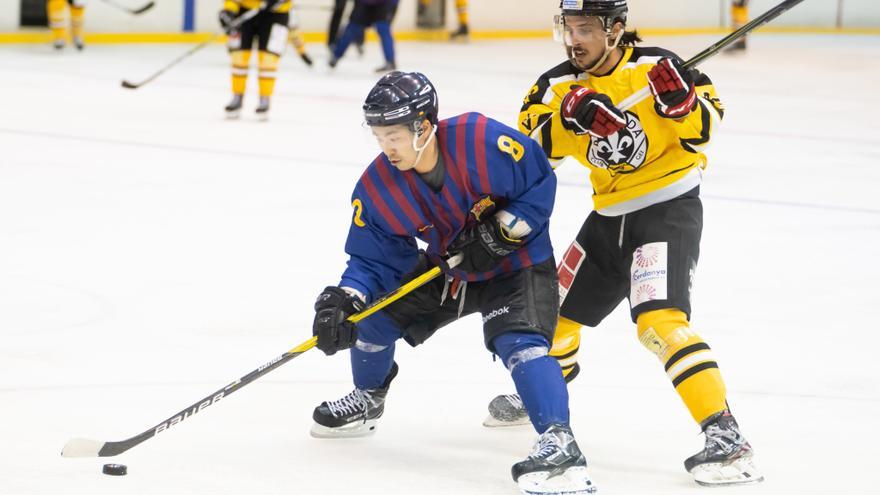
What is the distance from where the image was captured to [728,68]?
12797 millimetres

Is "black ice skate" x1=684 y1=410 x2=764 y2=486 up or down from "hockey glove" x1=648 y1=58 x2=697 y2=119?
down

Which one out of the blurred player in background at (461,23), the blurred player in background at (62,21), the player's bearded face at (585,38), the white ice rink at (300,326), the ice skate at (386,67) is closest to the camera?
the white ice rink at (300,326)

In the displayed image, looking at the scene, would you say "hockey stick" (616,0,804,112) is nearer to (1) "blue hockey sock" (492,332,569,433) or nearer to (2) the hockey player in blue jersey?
(2) the hockey player in blue jersey

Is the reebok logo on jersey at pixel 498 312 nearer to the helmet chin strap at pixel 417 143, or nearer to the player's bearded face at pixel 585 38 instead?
the helmet chin strap at pixel 417 143

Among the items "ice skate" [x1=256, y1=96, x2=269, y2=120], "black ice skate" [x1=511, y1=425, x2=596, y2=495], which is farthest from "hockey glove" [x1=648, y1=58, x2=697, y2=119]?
"ice skate" [x1=256, y1=96, x2=269, y2=120]

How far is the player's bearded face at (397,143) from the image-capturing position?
265 cm

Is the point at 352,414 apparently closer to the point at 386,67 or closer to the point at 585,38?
the point at 585,38

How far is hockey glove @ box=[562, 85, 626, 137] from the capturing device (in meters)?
2.73

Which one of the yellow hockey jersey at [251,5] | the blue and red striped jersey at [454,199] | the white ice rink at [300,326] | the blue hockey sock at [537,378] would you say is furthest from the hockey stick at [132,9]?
the blue hockey sock at [537,378]

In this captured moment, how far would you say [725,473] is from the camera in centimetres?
264

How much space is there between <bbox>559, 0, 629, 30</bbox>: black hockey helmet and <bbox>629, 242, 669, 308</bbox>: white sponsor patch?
1.62 feet

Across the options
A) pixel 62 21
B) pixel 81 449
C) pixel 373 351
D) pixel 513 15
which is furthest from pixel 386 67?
pixel 81 449

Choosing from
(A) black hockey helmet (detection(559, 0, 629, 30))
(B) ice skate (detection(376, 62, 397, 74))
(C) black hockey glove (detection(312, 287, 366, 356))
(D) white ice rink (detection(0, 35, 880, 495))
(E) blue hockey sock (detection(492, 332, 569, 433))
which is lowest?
(B) ice skate (detection(376, 62, 397, 74))

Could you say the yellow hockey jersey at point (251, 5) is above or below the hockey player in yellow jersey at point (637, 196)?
below
